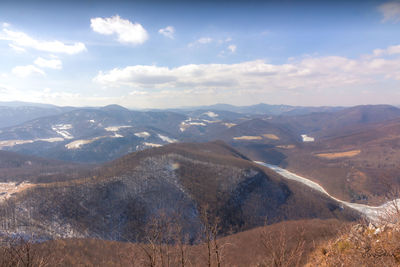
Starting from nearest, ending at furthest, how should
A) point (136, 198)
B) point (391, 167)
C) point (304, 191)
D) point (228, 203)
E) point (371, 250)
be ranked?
point (371, 250) → point (136, 198) → point (228, 203) → point (304, 191) → point (391, 167)

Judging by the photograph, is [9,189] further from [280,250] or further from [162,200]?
[280,250]

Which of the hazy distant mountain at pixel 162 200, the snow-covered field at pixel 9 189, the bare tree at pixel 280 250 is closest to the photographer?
the bare tree at pixel 280 250

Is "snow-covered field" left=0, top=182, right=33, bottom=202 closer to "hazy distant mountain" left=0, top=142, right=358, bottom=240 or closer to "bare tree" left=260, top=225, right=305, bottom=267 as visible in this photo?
"hazy distant mountain" left=0, top=142, right=358, bottom=240

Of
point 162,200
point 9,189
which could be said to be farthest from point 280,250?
point 9,189

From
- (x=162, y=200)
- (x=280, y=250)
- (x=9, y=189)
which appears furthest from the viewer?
(x=9, y=189)

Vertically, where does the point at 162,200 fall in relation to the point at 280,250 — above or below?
below

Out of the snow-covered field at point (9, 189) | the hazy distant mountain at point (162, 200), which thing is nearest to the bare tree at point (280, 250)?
the hazy distant mountain at point (162, 200)

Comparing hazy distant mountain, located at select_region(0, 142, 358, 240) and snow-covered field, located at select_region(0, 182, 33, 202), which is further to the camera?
snow-covered field, located at select_region(0, 182, 33, 202)

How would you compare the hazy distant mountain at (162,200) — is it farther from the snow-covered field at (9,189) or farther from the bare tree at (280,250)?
the bare tree at (280,250)

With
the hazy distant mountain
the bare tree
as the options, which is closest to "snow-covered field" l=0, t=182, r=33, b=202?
the hazy distant mountain

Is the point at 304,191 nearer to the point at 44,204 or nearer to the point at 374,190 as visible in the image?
the point at 374,190

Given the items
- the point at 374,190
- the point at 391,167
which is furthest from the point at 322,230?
the point at 391,167
